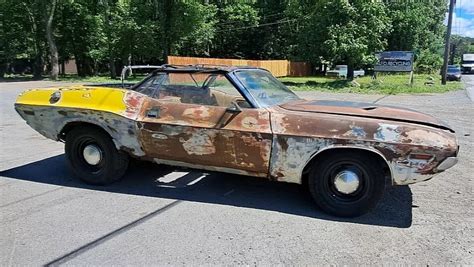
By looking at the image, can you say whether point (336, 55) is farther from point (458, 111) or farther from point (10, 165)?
point (10, 165)

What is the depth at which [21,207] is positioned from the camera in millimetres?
4258

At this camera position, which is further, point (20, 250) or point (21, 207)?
point (21, 207)

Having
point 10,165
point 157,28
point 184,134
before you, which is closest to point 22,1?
point 157,28

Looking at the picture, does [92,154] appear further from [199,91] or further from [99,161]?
[199,91]

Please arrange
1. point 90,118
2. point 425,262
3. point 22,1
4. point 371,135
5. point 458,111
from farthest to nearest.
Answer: point 22,1, point 458,111, point 90,118, point 371,135, point 425,262

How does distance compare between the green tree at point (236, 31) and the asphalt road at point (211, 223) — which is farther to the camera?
the green tree at point (236, 31)

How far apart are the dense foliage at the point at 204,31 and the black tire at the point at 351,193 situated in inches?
830

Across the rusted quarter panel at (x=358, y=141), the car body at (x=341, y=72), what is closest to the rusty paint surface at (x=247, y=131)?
the rusted quarter panel at (x=358, y=141)

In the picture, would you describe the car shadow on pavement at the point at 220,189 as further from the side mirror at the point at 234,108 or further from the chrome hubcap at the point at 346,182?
the side mirror at the point at 234,108

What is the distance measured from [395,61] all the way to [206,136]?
2129 centimetres

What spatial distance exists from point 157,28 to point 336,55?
51.8 ft

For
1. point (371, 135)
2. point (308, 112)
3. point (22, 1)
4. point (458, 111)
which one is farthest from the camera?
point (22, 1)

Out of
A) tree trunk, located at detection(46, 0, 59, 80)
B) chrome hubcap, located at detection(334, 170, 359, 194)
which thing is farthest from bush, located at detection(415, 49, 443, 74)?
chrome hubcap, located at detection(334, 170, 359, 194)

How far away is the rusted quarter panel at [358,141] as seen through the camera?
3756 millimetres
